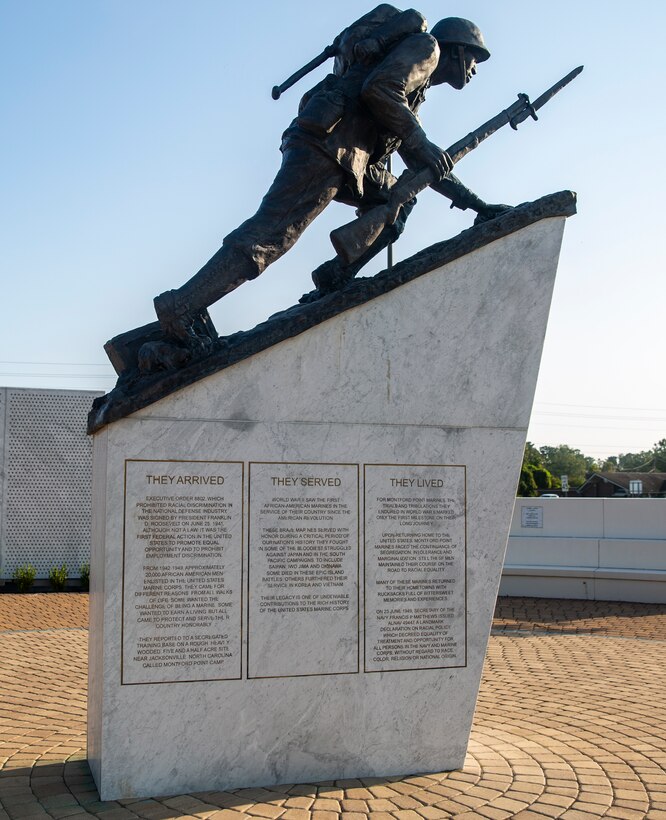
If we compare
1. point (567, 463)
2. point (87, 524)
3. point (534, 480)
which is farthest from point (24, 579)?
point (567, 463)

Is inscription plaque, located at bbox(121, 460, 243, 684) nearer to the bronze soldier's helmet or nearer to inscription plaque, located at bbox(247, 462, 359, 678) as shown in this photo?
inscription plaque, located at bbox(247, 462, 359, 678)

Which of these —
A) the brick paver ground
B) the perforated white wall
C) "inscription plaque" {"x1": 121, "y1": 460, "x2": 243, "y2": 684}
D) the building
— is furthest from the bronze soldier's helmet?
the building

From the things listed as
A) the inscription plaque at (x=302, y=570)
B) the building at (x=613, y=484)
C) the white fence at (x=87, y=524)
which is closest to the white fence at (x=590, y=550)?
the white fence at (x=87, y=524)

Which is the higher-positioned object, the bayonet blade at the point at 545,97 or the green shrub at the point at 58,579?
the bayonet blade at the point at 545,97

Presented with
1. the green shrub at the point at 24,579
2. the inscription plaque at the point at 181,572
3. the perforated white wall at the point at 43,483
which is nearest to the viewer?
the inscription plaque at the point at 181,572

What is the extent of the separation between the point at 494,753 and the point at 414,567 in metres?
1.29

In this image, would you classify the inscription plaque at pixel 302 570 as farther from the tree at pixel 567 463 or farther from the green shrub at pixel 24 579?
the tree at pixel 567 463

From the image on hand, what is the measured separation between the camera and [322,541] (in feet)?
16.4

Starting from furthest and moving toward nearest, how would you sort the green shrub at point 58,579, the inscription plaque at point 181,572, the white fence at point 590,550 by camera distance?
the green shrub at point 58,579 → the white fence at point 590,550 → the inscription plaque at point 181,572

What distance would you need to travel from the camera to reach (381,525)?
512 centimetres

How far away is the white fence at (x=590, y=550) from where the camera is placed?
1366 cm

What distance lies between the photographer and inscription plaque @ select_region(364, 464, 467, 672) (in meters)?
5.09

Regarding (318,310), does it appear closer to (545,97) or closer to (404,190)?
(404,190)

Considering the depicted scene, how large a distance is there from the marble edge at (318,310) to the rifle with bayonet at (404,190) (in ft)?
0.75
